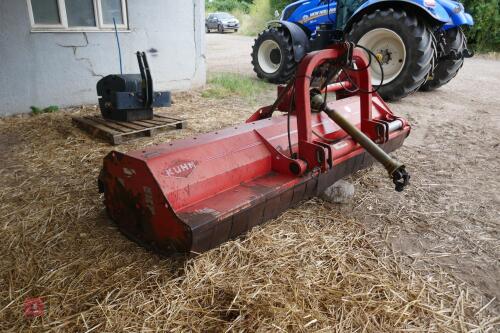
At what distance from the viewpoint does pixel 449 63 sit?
6098 millimetres

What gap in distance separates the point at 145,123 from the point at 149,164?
2.45 meters

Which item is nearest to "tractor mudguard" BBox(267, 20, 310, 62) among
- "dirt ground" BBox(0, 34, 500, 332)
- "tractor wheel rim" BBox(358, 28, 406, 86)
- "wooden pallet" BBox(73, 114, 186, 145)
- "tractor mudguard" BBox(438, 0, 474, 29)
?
"tractor wheel rim" BBox(358, 28, 406, 86)

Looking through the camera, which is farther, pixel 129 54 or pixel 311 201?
pixel 129 54

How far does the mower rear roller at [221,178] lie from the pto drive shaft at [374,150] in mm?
23

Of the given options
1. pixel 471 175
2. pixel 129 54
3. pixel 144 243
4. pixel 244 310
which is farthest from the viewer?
pixel 129 54

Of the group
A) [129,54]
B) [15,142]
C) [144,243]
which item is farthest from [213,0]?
[144,243]

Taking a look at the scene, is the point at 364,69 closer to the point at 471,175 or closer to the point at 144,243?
the point at 471,175

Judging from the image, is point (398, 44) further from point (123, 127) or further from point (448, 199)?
point (123, 127)

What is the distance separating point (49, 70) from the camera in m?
4.80

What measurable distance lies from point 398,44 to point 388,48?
146 mm

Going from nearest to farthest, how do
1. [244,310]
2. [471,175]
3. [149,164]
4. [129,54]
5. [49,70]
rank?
[244,310], [149,164], [471,175], [49,70], [129,54]

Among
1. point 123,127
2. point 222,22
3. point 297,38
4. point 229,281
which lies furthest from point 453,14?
point 222,22

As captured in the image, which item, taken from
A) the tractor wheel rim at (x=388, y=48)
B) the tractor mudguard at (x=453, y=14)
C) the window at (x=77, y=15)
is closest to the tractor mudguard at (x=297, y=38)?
the tractor wheel rim at (x=388, y=48)

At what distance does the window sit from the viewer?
4.61 m
